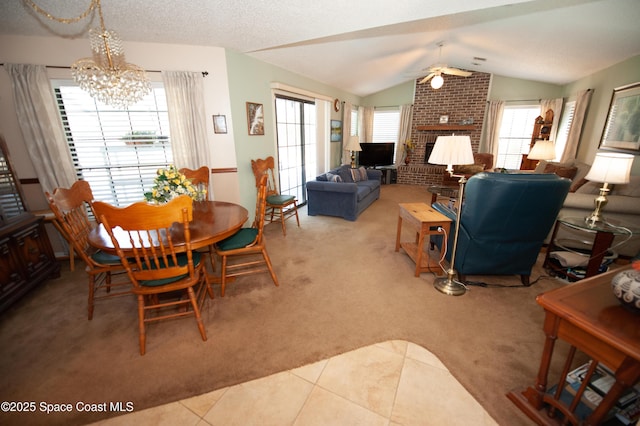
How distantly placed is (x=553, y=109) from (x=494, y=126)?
1061 millimetres

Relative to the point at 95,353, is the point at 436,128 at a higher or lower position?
higher

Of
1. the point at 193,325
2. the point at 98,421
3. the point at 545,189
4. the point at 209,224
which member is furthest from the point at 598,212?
the point at 98,421

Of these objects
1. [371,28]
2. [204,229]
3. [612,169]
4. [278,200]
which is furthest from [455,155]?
[278,200]

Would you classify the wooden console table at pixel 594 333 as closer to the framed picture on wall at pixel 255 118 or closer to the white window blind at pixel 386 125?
the framed picture on wall at pixel 255 118

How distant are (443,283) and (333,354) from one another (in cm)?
134

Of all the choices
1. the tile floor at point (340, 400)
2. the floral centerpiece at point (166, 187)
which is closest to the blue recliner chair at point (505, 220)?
the tile floor at point (340, 400)

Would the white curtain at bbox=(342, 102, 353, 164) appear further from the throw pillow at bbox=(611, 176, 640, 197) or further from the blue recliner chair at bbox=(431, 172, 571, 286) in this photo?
the throw pillow at bbox=(611, 176, 640, 197)

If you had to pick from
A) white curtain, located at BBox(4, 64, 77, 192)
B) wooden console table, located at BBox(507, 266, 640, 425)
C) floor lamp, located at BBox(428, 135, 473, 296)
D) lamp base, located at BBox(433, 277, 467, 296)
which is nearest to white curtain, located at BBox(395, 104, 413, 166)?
floor lamp, located at BBox(428, 135, 473, 296)

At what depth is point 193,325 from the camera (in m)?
1.98

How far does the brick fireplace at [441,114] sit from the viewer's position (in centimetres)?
621

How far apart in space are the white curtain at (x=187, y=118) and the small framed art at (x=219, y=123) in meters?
0.13

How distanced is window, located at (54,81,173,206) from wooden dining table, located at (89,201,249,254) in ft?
4.34

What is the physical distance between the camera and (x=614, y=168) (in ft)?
6.95

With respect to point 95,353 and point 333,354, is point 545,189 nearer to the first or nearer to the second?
point 333,354
